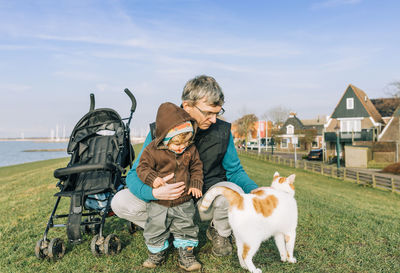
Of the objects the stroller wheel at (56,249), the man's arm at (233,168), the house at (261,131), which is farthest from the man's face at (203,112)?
the house at (261,131)

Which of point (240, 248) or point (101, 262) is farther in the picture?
point (101, 262)

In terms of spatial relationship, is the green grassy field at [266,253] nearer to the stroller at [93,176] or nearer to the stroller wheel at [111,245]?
the stroller wheel at [111,245]

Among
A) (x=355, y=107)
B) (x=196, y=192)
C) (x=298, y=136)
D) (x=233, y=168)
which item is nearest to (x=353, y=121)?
(x=355, y=107)

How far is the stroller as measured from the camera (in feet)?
9.80

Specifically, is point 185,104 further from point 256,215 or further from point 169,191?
point 256,215

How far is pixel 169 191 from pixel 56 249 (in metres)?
1.47

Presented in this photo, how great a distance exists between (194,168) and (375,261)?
2145mm

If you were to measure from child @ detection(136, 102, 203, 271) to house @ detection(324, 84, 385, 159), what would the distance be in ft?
111

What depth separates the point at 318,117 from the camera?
69.2 m

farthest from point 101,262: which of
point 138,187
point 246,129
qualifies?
point 246,129

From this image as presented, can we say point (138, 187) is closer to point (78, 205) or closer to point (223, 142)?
point (78, 205)

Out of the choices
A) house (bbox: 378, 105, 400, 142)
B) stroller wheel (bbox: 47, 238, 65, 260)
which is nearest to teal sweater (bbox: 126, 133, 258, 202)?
stroller wheel (bbox: 47, 238, 65, 260)

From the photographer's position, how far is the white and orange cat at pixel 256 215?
2.34 meters

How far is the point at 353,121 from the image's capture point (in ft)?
116
